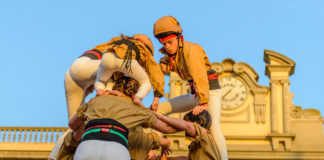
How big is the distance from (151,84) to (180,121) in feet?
1.87

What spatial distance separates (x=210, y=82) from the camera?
23.4ft

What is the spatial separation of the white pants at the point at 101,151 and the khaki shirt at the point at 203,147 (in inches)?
40.5

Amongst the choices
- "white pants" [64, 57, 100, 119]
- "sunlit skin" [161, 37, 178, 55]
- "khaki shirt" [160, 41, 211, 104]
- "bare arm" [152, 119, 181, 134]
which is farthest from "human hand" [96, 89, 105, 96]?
"sunlit skin" [161, 37, 178, 55]

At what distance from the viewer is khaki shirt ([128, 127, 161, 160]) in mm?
5641

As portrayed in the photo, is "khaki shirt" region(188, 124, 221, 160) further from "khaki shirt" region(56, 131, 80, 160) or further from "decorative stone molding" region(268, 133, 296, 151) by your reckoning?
"decorative stone molding" region(268, 133, 296, 151)

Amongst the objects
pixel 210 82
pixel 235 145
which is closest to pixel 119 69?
pixel 210 82

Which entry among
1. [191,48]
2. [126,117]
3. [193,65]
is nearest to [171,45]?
[191,48]

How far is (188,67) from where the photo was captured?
261 inches

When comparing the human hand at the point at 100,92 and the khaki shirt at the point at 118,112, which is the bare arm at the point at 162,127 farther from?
the human hand at the point at 100,92

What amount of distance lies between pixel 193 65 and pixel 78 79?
3.93ft

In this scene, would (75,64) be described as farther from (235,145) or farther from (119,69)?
(235,145)

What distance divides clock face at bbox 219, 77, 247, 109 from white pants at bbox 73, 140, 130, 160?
757 inches

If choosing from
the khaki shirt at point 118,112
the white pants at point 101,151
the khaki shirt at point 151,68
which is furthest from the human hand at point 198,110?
the white pants at point 101,151

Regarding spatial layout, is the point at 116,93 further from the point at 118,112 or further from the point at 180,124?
the point at 180,124
